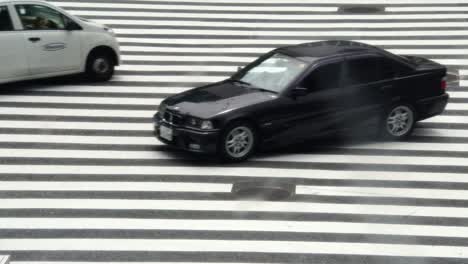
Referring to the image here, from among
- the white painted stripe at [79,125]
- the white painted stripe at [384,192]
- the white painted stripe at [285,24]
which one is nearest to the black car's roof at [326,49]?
the white painted stripe at [384,192]

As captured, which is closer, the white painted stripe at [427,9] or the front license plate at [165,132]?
the front license plate at [165,132]

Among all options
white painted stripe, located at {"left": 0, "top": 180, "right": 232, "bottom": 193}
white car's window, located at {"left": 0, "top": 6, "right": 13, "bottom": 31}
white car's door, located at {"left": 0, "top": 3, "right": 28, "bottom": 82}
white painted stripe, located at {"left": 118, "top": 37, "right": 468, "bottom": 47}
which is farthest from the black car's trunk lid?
white car's window, located at {"left": 0, "top": 6, "right": 13, "bottom": 31}

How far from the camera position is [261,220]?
10.6 meters

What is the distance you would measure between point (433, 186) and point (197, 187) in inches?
115

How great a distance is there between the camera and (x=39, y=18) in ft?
49.8

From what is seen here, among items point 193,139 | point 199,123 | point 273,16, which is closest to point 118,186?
point 193,139

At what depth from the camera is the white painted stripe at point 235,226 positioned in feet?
33.8

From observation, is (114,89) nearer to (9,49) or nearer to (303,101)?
(9,49)

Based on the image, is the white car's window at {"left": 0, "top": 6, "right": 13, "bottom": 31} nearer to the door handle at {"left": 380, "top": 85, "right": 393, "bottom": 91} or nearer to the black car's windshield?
the black car's windshield

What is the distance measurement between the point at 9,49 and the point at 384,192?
21.4ft

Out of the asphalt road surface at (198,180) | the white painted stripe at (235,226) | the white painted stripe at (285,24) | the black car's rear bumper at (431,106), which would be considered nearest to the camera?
the asphalt road surface at (198,180)

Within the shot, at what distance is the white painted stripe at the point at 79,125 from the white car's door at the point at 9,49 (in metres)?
1.19

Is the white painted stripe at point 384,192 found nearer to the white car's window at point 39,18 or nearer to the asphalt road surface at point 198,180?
the asphalt road surface at point 198,180

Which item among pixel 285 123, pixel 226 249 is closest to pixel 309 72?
pixel 285 123
